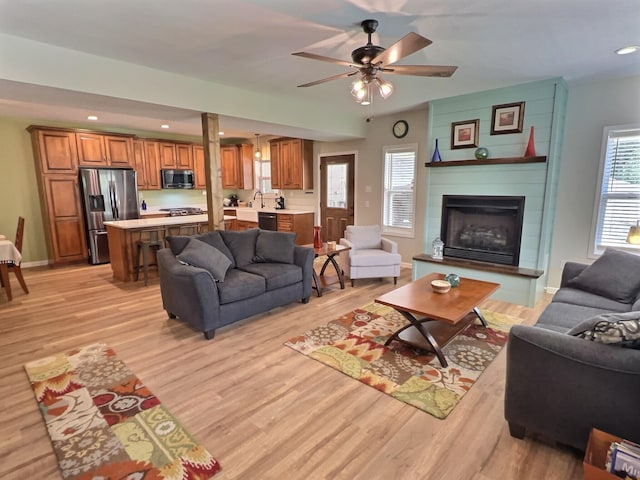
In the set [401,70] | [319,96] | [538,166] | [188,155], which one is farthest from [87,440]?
[188,155]

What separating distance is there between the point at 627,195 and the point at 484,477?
387 centimetres

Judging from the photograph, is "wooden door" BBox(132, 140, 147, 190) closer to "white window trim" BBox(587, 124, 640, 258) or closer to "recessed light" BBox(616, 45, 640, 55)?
"recessed light" BBox(616, 45, 640, 55)

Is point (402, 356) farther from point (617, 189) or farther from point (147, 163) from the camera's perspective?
point (147, 163)

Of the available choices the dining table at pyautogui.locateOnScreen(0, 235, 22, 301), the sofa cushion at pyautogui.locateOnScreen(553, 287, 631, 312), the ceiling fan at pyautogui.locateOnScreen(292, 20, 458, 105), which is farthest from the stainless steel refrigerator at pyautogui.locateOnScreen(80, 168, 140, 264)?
the sofa cushion at pyautogui.locateOnScreen(553, 287, 631, 312)

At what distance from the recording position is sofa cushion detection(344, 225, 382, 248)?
5066mm

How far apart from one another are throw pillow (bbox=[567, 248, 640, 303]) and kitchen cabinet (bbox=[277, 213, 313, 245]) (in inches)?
195

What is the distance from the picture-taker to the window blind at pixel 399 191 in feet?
18.9

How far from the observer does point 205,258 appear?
11.1 ft

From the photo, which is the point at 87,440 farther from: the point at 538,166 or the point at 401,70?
the point at 538,166

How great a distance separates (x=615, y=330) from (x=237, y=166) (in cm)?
795

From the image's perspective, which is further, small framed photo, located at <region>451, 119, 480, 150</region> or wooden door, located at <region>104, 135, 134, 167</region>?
wooden door, located at <region>104, 135, 134, 167</region>

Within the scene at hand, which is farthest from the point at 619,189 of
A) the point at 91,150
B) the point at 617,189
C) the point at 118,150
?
the point at 91,150

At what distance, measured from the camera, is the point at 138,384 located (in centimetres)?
247

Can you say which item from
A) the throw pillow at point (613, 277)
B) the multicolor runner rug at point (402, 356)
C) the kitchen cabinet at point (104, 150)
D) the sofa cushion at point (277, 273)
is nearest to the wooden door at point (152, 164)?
the kitchen cabinet at point (104, 150)
